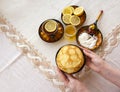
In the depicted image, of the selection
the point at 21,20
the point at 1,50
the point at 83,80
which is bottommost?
the point at 83,80

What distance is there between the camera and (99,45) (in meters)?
1.20

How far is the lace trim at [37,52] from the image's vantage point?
116 cm

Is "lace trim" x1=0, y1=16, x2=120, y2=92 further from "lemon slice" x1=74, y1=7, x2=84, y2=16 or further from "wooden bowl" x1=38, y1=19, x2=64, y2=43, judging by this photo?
"lemon slice" x1=74, y1=7, x2=84, y2=16

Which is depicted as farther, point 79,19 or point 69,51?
point 79,19

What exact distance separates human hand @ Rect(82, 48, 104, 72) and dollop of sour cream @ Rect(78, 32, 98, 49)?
87 mm

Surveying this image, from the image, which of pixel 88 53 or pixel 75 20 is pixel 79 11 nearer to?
pixel 75 20

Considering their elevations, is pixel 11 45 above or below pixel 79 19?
below

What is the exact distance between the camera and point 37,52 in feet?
3.94

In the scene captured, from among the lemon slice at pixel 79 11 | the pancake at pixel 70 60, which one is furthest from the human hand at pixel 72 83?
the lemon slice at pixel 79 11

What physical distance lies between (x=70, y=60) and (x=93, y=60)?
102mm

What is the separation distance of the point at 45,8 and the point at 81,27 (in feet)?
0.68

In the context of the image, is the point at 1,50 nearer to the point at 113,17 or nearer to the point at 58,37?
the point at 58,37

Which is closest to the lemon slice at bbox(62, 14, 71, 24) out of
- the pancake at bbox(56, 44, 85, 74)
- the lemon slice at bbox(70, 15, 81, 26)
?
the lemon slice at bbox(70, 15, 81, 26)

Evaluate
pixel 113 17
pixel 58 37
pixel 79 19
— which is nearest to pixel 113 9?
pixel 113 17
